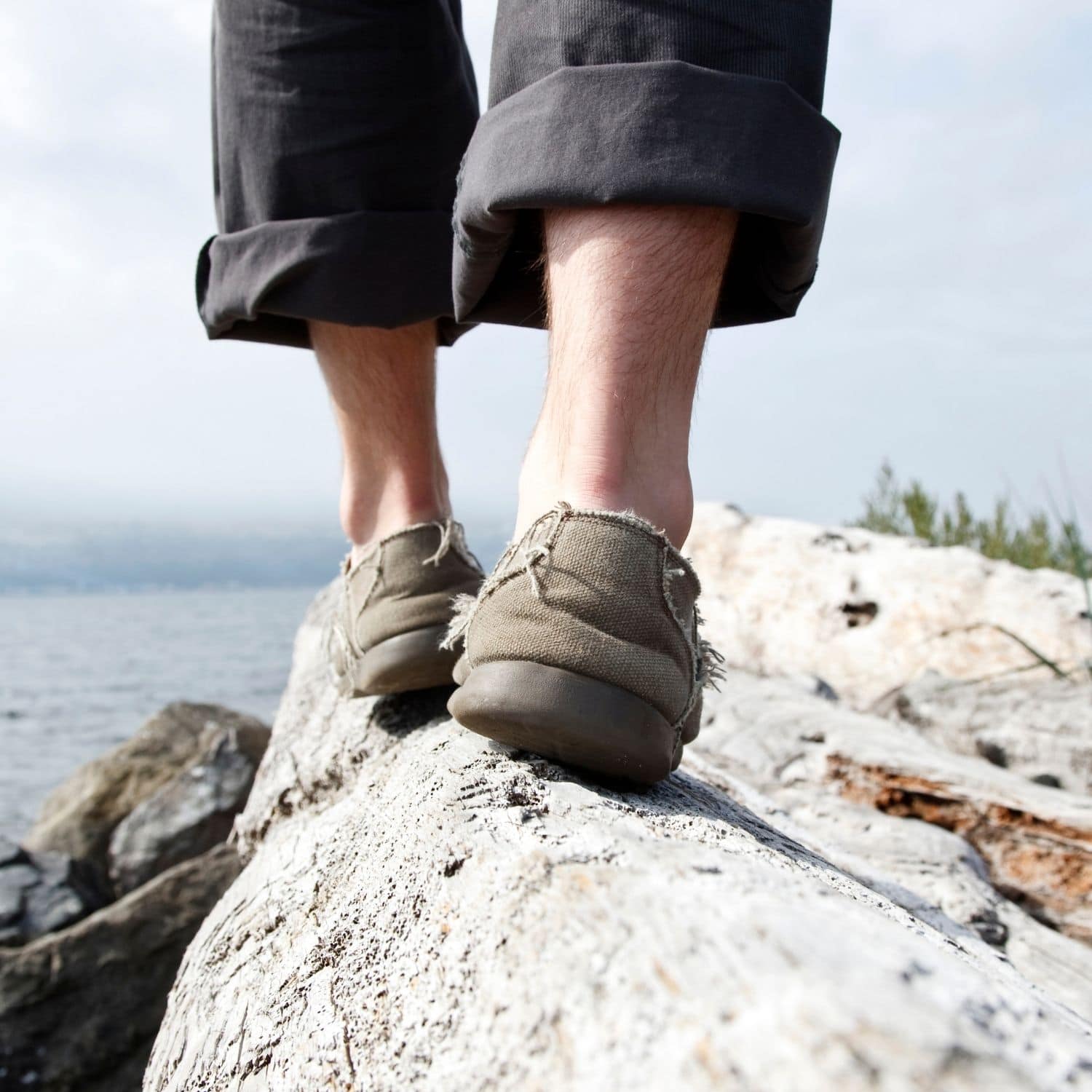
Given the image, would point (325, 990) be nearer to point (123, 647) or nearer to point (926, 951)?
point (926, 951)

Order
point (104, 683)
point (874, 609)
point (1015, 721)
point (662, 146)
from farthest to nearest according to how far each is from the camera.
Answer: point (104, 683) → point (874, 609) → point (1015, 721) → point (662, 146)

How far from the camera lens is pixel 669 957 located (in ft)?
2.44

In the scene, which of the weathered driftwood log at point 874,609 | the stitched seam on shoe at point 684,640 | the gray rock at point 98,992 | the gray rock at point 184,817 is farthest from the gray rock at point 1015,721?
the gray rock at point 184,817

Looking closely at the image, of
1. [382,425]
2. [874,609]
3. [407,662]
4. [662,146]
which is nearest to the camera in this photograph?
[662,146]

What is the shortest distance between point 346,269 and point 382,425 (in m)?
0.32

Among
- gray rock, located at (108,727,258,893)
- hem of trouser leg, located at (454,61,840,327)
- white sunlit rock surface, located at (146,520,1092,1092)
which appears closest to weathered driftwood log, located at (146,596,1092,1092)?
white sunlit rock surface, located at (146,520,1092,1092)

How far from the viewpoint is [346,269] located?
69.0 inches

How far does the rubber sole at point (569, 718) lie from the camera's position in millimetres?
1169

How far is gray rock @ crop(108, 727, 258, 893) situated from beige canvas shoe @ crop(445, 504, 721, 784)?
5.14 m

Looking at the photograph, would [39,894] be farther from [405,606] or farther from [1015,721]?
[1015,721]

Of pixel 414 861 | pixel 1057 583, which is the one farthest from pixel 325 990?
pixel 1057 583

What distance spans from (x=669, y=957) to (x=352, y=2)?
1.77 m

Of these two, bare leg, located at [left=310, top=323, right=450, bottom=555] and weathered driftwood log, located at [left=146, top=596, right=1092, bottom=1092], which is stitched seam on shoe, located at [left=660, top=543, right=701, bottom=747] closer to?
weathered driftwood log, located at [left=146, top=596, right=1092, bottom=1092]

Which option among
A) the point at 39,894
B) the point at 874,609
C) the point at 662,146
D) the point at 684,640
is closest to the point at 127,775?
the point at 39,894
